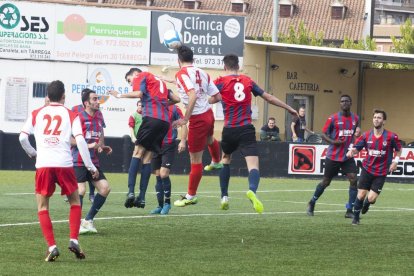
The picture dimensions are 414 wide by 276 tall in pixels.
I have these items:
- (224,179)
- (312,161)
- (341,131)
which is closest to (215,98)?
(224,179)

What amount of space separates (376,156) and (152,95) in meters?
3.92

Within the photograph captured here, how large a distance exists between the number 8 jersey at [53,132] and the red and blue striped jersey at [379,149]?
728 centimetres

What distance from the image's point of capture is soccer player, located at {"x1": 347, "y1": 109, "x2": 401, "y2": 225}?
1841 centimetres

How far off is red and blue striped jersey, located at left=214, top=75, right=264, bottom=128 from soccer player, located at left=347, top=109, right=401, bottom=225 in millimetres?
2589

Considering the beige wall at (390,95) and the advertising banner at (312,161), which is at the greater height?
the beige wall at (390,95)

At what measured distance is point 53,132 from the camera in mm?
12281

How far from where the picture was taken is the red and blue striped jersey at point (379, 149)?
60.4 ft

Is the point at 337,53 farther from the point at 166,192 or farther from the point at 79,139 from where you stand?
the point at 79,139

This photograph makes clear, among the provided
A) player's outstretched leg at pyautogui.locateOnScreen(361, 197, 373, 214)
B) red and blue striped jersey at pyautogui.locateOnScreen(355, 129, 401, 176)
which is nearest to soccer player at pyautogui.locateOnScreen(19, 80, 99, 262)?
red and blue striped jersey at pyautogui.locateOnScreen(355, 129, 401, 176)

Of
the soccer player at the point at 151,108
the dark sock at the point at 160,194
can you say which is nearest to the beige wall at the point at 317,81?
the dark sock at the point at 160,194

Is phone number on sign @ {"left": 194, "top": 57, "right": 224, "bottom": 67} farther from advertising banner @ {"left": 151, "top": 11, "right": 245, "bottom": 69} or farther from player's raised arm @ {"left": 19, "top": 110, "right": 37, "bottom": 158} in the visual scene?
player's raised arm @ {"left": 19, "top": 110, "right": 37, "bottom": 158}

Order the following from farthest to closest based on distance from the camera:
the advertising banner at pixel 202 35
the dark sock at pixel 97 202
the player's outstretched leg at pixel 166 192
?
the advertising banner at pixel 202 35
the player's outstretched leg at pixel 166 192
the dark sock at pixel 97 202

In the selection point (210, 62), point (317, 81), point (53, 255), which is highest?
point (210, 62)

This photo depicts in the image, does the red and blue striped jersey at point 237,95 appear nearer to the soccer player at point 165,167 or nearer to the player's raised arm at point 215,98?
the player's raised arm at point 215,98
